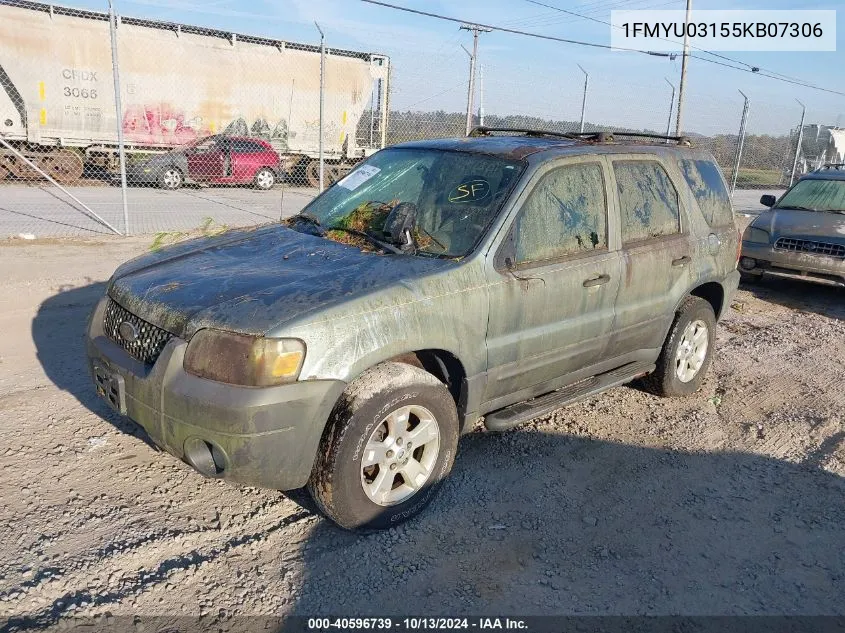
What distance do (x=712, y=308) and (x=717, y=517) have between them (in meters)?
2.12

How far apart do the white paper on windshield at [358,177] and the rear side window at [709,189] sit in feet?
7.26

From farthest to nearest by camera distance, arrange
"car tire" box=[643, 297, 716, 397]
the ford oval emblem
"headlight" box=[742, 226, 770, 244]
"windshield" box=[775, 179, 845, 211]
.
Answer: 1. "windshield" box=[775, 179, 845, 211]
2. "headlight" box=[742, 226, 770, 244]
3. "car tire" box=[643, 297, 716, 397]
4. the ford oval emblem

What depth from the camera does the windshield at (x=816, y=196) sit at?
8.77 metres

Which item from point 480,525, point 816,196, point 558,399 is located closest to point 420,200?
point 558,399

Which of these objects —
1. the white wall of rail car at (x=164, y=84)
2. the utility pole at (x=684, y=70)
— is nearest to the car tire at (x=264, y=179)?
the white wall of rail car at (x=164, y=84)

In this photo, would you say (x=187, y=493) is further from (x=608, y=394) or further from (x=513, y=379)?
(x=608, y=394)

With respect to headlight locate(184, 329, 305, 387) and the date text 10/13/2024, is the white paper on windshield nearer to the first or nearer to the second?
headlight locate(184, 329, 305, 387)

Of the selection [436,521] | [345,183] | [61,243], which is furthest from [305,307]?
[61,243]

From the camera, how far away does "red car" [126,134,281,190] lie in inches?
636

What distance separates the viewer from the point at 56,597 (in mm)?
2697

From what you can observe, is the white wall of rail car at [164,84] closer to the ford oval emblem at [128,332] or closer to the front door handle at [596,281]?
the ford oval emblem at [128,332]

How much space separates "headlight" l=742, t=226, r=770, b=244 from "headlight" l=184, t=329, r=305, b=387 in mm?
7626

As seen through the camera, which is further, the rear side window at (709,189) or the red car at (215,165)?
the red car at (215,165)

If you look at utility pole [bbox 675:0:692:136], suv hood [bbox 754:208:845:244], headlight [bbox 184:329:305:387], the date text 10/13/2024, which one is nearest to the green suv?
headlight [bbox 184:329:305:387]
